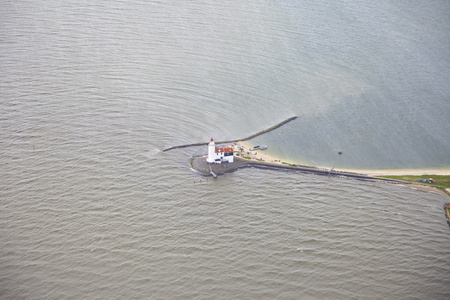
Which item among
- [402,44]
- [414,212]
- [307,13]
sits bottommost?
[414,212]

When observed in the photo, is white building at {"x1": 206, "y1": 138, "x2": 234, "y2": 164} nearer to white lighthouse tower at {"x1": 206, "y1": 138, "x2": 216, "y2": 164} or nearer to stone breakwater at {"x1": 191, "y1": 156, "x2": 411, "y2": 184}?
white lighthouse tower at {"x1": 206, "y1": 138, "x2": 216, "y2": 164}

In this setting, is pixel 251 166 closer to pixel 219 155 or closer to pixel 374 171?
pixel 219 155

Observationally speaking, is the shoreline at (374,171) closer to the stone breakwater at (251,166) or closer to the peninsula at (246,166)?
the peninsula at (246,166)

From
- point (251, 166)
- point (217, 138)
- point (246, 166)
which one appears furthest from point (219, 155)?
point (217, 138)

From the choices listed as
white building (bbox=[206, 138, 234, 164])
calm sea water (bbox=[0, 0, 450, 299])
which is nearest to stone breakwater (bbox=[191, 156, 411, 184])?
white building (bbox=[206, 138, 234, 164])

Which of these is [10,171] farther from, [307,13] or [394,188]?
[307,13]

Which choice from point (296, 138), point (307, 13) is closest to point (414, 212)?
point (296, 138)
